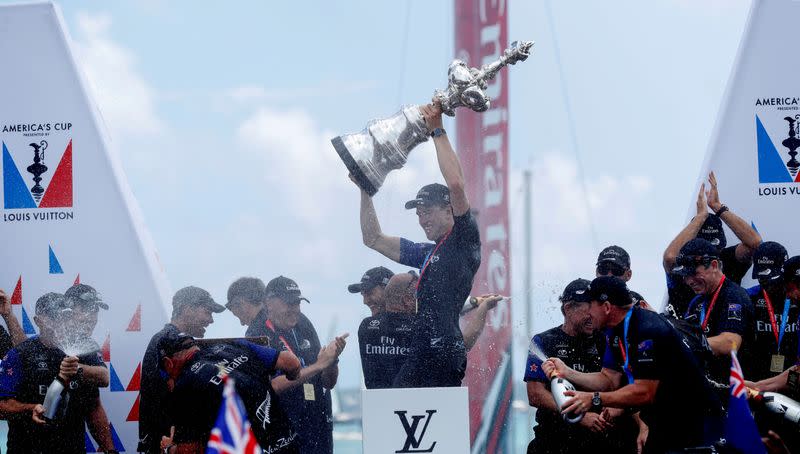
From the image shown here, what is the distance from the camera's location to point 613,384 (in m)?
6.44

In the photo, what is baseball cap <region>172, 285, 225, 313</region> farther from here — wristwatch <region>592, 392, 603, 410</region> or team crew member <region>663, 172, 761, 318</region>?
team crew member <region>663, 172, 761, 318</region>

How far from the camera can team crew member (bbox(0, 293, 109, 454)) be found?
7.16m

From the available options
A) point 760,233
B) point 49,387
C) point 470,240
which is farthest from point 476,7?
point 49,387

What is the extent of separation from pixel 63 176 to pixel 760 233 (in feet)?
17.4

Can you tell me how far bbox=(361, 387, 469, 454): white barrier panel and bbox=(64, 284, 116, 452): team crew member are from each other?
2.41 metres

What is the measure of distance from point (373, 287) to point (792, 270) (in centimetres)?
290

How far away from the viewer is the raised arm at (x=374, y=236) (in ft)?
23.5

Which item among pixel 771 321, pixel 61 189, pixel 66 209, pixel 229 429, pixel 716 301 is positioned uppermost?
pixel 61 189

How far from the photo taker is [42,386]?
23.8ft

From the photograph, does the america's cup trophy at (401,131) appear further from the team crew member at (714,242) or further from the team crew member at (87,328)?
the team crew member at (87,328)

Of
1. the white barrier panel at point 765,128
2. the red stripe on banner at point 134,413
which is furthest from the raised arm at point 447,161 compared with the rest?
the red stripe on banner at point 134,413

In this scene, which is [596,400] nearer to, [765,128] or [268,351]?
[268,351]

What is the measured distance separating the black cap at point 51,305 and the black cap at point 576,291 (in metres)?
3.41

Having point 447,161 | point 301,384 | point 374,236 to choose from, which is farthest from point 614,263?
point 301,384
